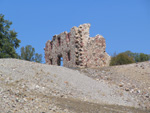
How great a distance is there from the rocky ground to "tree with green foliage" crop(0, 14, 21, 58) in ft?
39.3

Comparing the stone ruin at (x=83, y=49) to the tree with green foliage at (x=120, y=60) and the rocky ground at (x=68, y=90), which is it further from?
the tree with green foliage at (x=120, y=60)

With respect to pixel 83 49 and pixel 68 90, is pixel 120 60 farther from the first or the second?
pixel 68 90

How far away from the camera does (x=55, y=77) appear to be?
41.9 ft

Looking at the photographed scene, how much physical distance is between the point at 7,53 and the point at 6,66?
13.7 metres

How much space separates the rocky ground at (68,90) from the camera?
26.3ft

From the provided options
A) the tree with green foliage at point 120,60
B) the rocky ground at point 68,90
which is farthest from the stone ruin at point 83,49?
the tree with green foliage at point 120,60

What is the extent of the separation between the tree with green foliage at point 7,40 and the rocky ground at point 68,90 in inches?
472

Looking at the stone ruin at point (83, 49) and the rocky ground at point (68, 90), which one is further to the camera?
the stone ruin at point (83, 49)

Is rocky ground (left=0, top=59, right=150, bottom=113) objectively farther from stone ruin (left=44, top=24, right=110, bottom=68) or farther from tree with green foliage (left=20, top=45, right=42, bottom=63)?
tree with green foliage (left=20, top=45, right=42, bottom=63)

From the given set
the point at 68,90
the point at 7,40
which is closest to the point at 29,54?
the point at 7,40

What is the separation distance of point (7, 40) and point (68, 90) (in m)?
16.4

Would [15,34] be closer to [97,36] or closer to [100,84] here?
[97,36]

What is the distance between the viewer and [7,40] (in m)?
26.5

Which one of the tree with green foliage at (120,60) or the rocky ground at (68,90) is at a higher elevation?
the tree with green foliage at (120,60)
